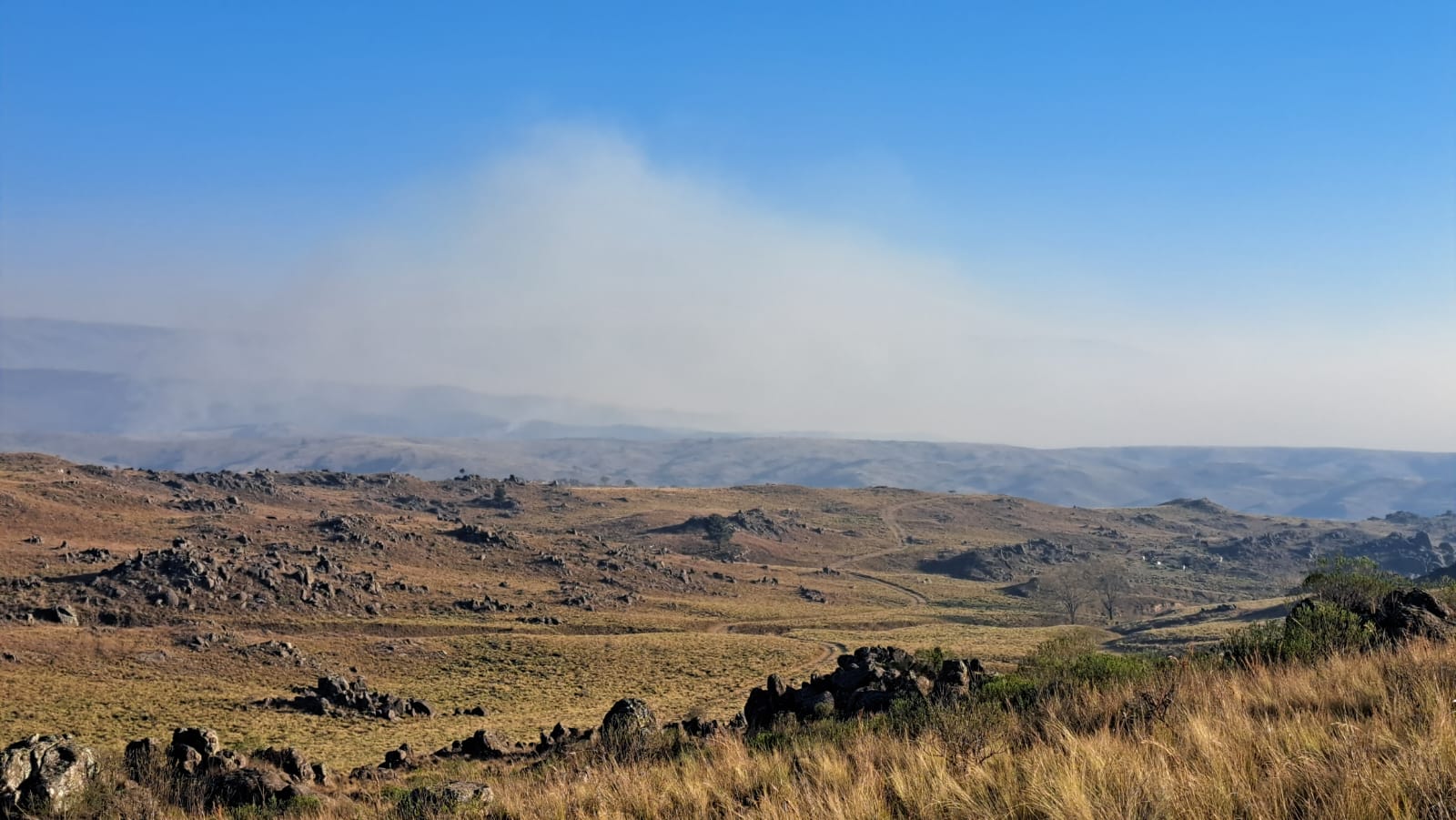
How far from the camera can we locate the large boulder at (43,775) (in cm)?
1427

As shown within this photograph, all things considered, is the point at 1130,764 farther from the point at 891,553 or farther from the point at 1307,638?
the point at 891,553

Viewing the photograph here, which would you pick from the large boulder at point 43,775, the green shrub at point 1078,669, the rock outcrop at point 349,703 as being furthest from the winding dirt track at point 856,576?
the large boulder at point 43,775

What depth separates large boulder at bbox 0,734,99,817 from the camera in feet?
46.8

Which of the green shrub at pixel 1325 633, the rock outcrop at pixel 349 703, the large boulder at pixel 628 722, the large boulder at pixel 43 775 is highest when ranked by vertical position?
the green shrub at pixel 1325 633

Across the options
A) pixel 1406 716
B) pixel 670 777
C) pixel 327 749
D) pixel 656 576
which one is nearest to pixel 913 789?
pixel 670 777

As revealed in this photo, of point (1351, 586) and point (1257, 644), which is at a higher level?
point (1257, 644)

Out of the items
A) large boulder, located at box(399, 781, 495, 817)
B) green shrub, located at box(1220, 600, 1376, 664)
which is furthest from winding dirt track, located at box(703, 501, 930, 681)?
large boulder, located at box(399, 781, 495, 817)

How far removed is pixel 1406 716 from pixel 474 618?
72807 millimetres

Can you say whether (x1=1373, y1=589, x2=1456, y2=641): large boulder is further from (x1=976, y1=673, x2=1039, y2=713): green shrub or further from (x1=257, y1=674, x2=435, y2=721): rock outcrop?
(x1=257, y1=674, x2=435, y2=721): rock outcrop

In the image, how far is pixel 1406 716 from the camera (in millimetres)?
7809

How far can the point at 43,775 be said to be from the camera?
14.7 m

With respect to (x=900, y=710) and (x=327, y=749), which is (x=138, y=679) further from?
(x=900, y=710)

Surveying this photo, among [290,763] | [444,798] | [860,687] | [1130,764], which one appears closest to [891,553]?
[860,687]

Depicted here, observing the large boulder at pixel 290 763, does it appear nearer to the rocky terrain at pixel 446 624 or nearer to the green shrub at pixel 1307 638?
the rocky terrain at pixel 446 624
